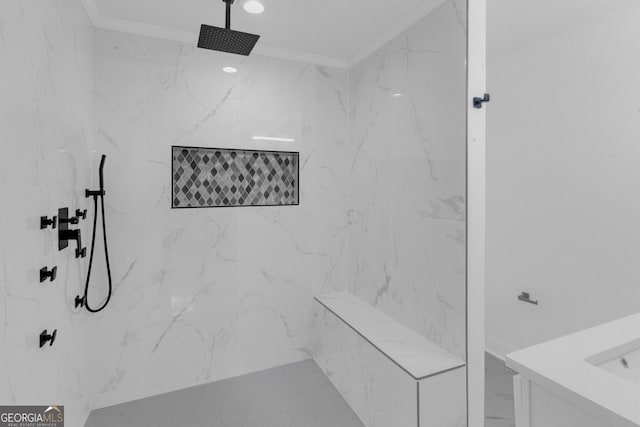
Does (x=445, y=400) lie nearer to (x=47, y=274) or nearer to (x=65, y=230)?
(x=47, y=274)

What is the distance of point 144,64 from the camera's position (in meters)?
2.24

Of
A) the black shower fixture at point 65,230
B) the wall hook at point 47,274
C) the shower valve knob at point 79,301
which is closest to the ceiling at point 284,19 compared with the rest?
the black shower fixture at point 65,230

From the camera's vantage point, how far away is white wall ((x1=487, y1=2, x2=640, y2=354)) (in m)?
2.09

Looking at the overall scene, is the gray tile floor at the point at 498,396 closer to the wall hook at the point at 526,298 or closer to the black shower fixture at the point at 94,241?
the wall hook at the point at 526,298

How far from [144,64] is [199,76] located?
36 centimetres

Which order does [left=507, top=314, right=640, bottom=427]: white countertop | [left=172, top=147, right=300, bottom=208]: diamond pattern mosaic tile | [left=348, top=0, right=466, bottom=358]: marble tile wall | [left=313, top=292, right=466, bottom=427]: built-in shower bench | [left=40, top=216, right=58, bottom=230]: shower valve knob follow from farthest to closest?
[left=172, top=147, right=300, bottom=208]: diamond pattern mosaic tile, [left=348, top=0, right=466, bottom=358]: marble tile wall, [left=313, top=292, right=466, bottom=427]: built-in shower bench, [left=40, top=216, right=58, bottom=230]: shower valve knob, [left=507, top=314, right=640, bottom=427]: white countertop

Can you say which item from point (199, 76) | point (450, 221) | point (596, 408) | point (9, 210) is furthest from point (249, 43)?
point (596, 408)

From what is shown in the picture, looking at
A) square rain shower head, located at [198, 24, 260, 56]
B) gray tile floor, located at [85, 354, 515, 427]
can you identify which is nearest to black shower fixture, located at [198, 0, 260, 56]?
square rain shower head, located at [198, 24, 260, 56]

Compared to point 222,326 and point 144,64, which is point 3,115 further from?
point 222,326

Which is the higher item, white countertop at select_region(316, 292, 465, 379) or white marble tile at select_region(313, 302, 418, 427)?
white countertop at select_region(316, 292, 465, 379)

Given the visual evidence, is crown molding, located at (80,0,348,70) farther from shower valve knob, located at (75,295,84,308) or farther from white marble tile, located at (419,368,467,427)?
white marble tile, located at (419,368,467,427)

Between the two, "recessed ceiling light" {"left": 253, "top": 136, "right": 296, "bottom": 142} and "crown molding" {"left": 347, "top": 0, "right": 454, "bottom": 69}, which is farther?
"recessed ceiling light" {"left": 253, "top": 136, "right": 296, "bottom": 142}

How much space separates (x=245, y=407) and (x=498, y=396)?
174 cm

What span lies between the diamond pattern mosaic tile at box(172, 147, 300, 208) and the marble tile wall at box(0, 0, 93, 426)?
61cm
